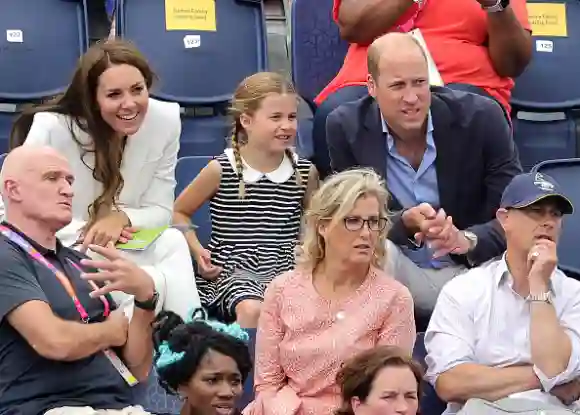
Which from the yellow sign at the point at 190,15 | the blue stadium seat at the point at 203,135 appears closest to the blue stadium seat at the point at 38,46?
the yellow sign at the point at 190,15

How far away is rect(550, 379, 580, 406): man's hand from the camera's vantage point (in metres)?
2.45

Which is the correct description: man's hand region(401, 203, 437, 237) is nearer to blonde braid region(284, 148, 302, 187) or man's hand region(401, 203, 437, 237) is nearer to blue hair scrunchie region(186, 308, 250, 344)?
blonde braid region(284, 148, 302, 187)

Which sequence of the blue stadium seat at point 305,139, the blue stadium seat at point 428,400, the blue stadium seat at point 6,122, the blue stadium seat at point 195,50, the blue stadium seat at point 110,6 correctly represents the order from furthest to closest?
the blue stadium seat at point 110,6 < the blue stadium seat at point 195,50 < the blue stadium seat at point 6,122 < the blue stadium seat at point 305,139 < the blue stadium seat at point 428,400

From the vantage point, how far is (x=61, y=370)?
2.29 metres

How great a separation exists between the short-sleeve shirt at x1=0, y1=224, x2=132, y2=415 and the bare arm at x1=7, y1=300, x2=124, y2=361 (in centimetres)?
2

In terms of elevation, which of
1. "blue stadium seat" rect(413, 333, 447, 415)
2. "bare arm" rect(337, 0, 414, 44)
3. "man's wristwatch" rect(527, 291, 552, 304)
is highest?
"bare arm" rect(337, 0, 414, 44)

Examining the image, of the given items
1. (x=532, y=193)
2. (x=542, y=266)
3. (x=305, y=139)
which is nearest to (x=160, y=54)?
(x=305, y=139)

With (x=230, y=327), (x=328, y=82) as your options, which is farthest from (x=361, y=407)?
(x=328, y=82)

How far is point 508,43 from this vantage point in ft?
11.8

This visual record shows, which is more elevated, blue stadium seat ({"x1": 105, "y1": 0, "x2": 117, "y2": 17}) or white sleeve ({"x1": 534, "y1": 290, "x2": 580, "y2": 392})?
blue stadium seat ({"x1": 105, "y1": 0, "x2": 117, "y2": 17})

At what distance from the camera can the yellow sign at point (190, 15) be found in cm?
409

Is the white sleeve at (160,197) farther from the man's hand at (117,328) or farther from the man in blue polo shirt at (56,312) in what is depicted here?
the man's hand at (117,328)

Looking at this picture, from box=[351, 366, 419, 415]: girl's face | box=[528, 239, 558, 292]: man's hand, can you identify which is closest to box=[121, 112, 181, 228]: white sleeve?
box=[351, 366, 419, 415]: girl's face

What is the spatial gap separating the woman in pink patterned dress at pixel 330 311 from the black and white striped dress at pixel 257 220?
54 cm
